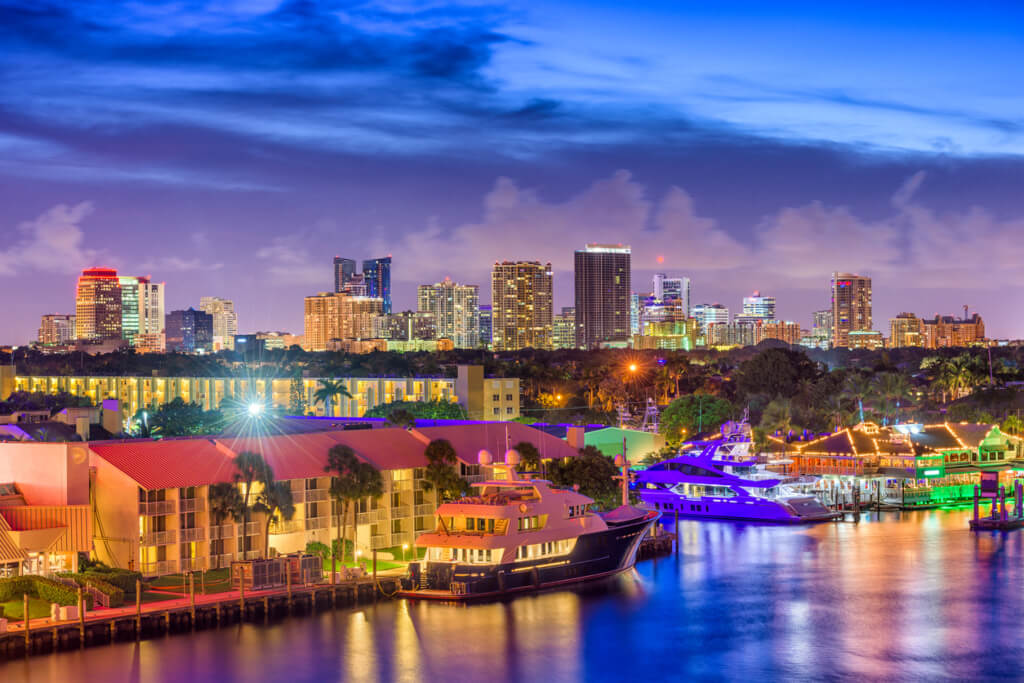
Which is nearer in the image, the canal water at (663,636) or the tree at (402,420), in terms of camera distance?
the canal water at (663,636)

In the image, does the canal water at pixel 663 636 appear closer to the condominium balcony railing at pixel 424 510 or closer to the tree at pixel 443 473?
the tree at pixel 443 473

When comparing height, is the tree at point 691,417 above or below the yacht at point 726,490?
above

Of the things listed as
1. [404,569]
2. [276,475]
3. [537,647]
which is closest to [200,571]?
[276,475]

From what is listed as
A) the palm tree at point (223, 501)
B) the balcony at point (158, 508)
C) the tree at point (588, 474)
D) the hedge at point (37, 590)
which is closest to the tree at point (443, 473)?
the tree at point (588, 474)

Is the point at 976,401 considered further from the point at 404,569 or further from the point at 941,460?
the point at 404,569

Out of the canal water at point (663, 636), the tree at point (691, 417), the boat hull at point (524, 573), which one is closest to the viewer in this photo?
the canal water at point (663, 636)

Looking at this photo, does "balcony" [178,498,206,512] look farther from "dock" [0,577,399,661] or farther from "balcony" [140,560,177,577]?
"dock" [0,577,399,661]

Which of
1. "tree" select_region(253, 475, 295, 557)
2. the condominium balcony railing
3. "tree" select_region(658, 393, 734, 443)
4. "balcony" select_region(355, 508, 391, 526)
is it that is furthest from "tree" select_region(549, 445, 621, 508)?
"tree" select_region(658, 393, 734, 443)
